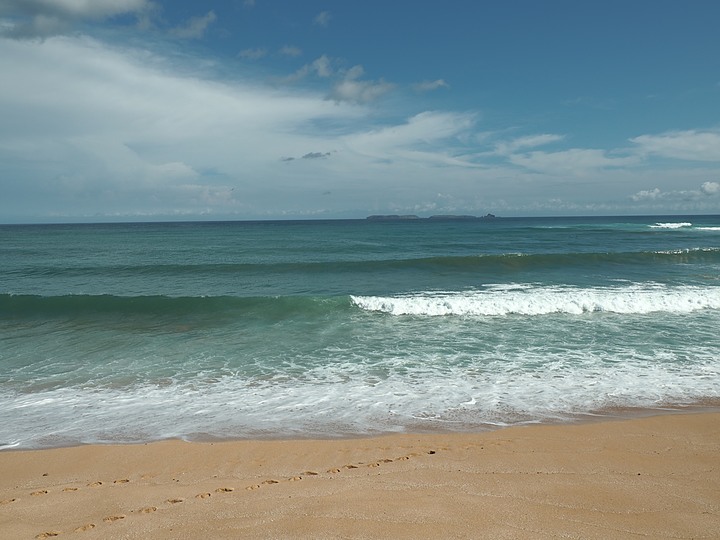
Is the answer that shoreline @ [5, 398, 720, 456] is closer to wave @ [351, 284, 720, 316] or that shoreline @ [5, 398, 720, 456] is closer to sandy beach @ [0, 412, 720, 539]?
sandy beach @ [0, 412, 720, 539]

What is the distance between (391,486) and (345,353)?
19.0 feet

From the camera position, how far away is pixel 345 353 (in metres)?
10.3

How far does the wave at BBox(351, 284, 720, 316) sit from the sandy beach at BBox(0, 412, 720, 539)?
318 inches

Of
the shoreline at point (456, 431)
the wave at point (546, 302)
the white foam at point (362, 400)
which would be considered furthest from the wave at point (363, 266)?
the shoreline at point (456, 431)

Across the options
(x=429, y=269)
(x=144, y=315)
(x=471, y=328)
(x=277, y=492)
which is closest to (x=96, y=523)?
(x=277, y=492)

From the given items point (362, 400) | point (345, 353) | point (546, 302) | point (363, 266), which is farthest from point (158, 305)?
point (546, 302)

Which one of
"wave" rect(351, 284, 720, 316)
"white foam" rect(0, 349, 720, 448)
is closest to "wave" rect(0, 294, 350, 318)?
"wave" rect(351, 284, 720, 316)

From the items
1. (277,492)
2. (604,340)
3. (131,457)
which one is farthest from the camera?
(604,340)

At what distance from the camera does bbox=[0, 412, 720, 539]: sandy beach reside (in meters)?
3.90

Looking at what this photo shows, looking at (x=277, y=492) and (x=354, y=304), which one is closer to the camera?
(x=277, y=492)

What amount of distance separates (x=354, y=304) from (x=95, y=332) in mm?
7435

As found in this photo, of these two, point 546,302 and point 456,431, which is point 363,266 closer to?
point 546,302

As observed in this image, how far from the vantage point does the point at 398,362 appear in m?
9.59

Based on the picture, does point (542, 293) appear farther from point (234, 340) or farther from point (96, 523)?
point (96, 523)
